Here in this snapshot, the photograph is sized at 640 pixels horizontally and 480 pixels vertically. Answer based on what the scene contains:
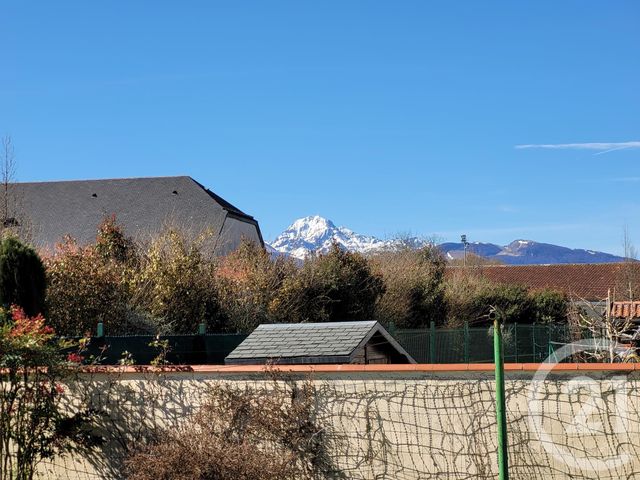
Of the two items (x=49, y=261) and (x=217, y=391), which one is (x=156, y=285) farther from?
(x=217, y=391)

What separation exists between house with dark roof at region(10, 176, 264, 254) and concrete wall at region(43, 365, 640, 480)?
104 ft

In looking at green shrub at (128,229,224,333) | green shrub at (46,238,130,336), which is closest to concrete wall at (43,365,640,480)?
green shrub at (46,238,130,336)

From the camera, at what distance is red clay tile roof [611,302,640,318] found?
75.3ft

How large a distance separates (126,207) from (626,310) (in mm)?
29232

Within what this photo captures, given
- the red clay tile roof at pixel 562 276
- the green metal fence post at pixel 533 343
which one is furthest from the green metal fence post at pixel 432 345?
the red clay tile roof at pixel 562 276

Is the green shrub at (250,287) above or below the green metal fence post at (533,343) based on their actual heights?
above

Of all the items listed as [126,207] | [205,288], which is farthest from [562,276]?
[205,288]

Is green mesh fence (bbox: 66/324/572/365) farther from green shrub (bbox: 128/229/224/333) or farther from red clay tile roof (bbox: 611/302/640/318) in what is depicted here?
green shrub (bbox: 128/229/224/333)

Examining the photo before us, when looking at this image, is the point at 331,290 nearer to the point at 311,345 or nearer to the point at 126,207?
the point at 311,345

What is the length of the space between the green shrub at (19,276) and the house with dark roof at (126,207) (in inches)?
939

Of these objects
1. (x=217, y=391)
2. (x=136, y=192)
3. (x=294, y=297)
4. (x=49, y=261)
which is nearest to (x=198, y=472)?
(x=217, y=391)

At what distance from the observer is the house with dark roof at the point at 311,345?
12109 mm

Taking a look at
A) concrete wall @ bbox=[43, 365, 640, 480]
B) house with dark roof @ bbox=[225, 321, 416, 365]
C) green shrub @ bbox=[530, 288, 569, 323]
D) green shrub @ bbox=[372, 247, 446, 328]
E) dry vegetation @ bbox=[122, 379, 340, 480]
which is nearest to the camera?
concrete wall @ bbox=[43, 365, 640, 480]

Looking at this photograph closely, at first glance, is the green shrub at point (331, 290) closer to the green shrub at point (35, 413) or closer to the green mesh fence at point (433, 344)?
the green mesh fence at point (433, 344)
